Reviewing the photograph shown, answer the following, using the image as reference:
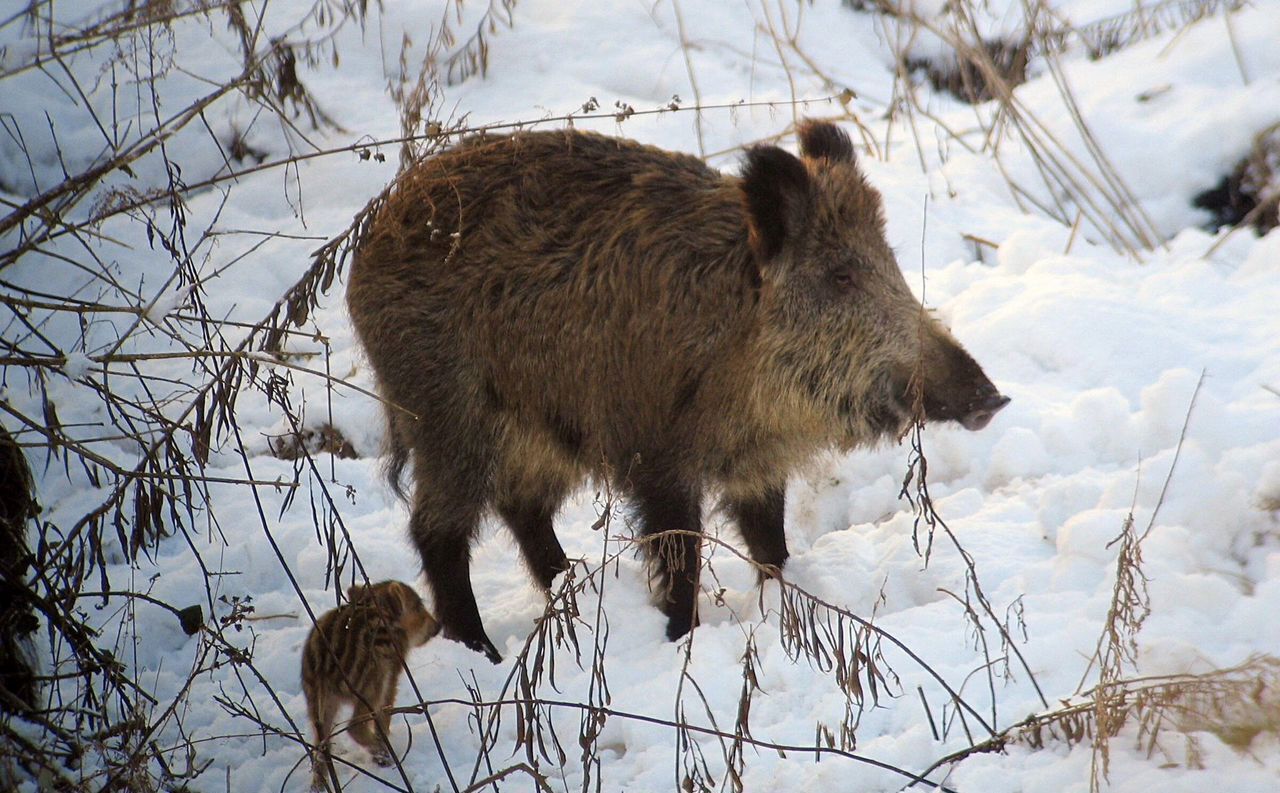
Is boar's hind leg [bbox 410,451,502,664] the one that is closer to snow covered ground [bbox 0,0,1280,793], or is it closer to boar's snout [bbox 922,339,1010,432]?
snow covered ground [bbox 0,0,1280,793]

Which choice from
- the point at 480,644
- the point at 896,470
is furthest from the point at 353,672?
the point at 896,470

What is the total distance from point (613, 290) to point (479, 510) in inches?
36.4

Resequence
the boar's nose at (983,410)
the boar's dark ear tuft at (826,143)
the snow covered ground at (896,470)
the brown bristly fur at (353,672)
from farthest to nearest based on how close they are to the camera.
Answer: the boar's dark ear tuft at (826,143)
the boar's nose at (983,410)
the brown bristly fur at (353,672)
the snow covered ground at (896,470)

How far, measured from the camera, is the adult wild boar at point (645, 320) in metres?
3.67

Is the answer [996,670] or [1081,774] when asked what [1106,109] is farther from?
[1081,774]

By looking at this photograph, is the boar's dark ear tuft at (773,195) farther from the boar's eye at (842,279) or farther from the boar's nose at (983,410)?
the boar's nose at (983,410)

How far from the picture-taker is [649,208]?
373cm

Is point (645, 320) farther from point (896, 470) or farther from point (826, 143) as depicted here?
point (896, 470)

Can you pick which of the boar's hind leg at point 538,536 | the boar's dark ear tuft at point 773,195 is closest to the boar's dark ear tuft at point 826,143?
the boar's dark ear tuft at point 773,195

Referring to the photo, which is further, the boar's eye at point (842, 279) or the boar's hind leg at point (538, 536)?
the boar's hind leg at point (538, 536)

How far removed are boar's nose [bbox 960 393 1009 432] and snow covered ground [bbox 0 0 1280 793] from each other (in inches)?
15.7

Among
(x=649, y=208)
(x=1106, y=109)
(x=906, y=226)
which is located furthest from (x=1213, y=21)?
(x=649, y=208)

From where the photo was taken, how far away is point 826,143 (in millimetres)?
3879

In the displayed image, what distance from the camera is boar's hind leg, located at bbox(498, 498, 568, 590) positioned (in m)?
4.18
